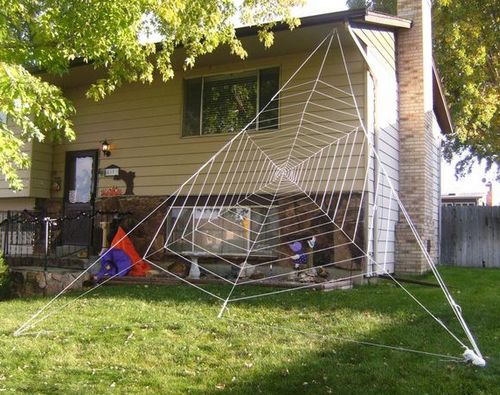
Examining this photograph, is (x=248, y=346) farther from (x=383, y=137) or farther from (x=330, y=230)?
(x=383, y=137)

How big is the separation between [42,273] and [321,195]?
190 inches

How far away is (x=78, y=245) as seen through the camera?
11414mm

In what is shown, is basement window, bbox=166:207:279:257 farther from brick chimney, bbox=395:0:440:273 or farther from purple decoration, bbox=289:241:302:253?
brick chimney, bbox=395:0:440:273

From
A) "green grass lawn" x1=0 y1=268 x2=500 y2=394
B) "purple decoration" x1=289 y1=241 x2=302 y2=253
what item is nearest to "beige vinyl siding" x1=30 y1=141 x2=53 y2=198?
"green grass lawn" x1=0 y1=268 x2=500 y2=394

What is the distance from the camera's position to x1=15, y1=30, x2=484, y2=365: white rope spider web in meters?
8.98

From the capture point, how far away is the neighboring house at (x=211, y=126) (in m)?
9.56

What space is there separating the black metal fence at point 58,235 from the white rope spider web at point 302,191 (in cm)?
151

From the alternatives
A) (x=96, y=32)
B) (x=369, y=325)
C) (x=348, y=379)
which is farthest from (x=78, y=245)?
(x=348, y=379)

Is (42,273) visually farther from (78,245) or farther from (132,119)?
(132,119)

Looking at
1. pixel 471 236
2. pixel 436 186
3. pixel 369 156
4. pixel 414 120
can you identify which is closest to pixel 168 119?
pixel 369 156

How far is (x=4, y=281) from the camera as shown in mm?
8758

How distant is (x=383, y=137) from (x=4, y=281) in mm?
6882

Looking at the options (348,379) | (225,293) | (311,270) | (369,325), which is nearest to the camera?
(348,379)

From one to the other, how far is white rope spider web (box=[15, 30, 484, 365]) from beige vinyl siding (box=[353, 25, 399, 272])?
4 cm
